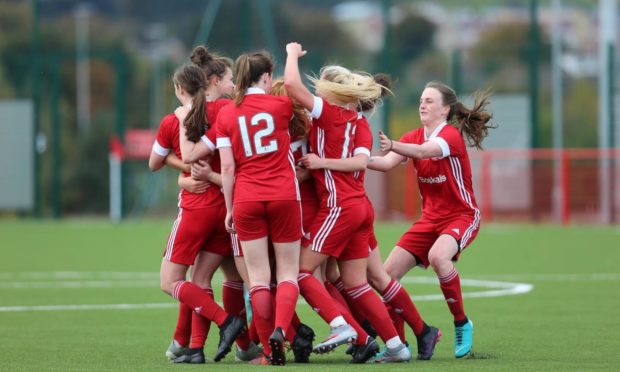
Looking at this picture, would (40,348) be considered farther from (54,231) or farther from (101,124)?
(101,124)

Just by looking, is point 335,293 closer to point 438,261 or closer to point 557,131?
point 438,261

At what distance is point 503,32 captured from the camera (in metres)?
63.4

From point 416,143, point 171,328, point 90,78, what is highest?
point 90,78

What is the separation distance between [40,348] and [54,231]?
17.7m

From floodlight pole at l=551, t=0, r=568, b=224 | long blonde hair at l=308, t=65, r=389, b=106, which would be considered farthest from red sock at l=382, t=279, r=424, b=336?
floodlight pole at l=551, t=0, r=568, b=224

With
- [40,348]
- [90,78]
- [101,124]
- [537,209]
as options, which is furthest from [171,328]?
[90,78]

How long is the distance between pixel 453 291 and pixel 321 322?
2.38 meters

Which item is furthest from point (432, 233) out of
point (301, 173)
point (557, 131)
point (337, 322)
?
point (557, 131)

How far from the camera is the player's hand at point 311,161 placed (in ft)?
26.2

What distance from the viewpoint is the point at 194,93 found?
8305mm

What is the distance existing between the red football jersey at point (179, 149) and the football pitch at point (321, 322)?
3.53 ft

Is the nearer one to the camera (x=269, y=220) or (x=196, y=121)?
(x=269, y=220)

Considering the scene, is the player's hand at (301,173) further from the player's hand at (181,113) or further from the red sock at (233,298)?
the red sock at (233,298)

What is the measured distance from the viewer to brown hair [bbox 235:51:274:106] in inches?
312
